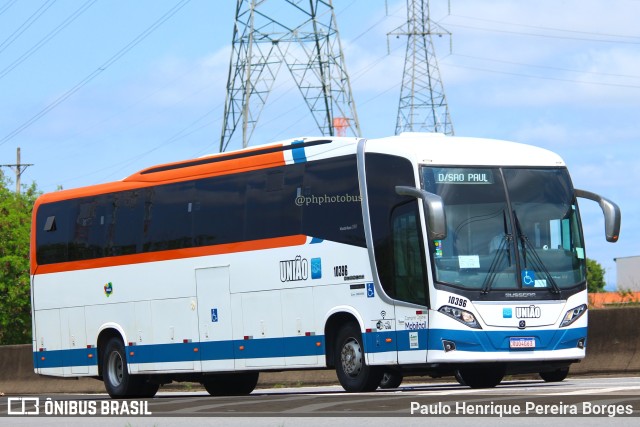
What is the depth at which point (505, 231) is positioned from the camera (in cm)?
2094

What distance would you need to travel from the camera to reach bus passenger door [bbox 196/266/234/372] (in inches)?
960

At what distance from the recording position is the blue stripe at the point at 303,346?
20.5m

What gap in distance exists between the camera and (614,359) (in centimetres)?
2508

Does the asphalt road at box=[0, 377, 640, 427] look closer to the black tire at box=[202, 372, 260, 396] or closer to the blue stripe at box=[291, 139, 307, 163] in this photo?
the blue stripe at box=[291, 139, 307, 163]

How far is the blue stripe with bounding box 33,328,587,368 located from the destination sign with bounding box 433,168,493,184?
7.18 ft

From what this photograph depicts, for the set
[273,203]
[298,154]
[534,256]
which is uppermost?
[298,154]

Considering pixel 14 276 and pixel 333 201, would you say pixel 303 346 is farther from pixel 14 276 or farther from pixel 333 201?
pixel 14 276

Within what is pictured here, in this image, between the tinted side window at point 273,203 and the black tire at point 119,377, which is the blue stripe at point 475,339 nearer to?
the tinted side window at point 273,203

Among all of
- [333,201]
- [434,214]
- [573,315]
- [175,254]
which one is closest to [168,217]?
[175,254]

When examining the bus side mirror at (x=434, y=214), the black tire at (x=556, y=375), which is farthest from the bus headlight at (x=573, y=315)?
the bus side mirror at (x=434, y=214)

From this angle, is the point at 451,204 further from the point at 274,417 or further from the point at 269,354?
the point at 274,417

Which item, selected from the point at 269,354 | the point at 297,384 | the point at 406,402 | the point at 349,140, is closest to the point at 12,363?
the point at 297,384

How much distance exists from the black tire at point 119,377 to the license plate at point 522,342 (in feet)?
27.0

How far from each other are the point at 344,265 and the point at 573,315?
11.1ft
